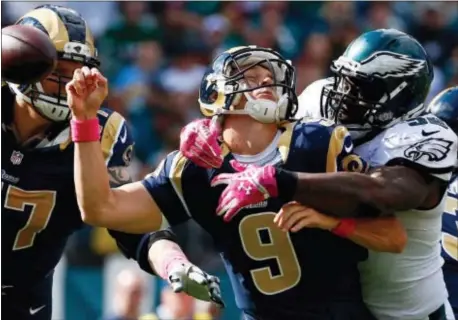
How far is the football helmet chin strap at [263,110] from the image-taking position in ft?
12.3

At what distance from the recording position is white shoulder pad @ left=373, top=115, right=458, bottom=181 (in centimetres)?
371

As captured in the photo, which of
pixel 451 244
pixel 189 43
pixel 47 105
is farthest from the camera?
pixel 189 43

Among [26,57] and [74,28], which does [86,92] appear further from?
[74,28]

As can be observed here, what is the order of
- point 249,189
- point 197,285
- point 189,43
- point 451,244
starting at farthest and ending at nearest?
1. point 189,43
2. point 451,244
3. point 197,285
4. point 249,189

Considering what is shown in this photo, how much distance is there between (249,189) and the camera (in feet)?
11.5

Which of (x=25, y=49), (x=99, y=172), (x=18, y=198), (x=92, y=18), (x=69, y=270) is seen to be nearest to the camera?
(x=99, y=172)

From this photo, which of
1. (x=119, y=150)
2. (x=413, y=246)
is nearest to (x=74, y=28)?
(x=119, y=150)

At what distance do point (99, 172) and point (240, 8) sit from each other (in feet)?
21.6

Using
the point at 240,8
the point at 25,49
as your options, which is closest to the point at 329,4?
the point at 240,8

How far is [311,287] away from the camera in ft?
12.5

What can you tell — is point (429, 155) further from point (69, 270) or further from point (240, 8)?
point (240, 8)

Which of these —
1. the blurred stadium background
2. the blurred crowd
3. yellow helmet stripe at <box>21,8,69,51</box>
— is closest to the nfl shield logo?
yellow helmet stripe at <box>21,8,69,51</box>

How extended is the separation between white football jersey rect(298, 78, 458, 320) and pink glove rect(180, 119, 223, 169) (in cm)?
51

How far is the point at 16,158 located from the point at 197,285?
909mm
